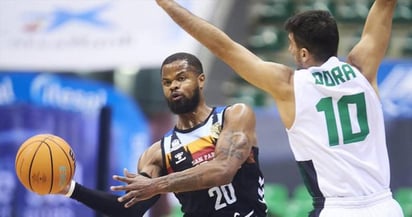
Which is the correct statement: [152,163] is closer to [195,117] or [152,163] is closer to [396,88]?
[195,117]

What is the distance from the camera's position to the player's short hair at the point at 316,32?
4.63 meters

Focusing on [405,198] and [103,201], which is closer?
[103,201]

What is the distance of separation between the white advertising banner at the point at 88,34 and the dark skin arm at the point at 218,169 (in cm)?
669

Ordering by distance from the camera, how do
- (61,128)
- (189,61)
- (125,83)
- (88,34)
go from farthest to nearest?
1. (88,34)
2. (125,83)
3. (61,128)
4. (189,61)

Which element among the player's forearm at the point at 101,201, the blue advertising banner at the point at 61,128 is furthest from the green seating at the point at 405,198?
the player's forearm at the point at 101,201

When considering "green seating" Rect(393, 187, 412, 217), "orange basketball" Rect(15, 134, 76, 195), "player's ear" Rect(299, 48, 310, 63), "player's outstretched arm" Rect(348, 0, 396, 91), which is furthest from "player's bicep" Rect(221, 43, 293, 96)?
"green seating" Rect(393, 187, 412, 217)

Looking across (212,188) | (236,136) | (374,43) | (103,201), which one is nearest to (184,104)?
(236,136)

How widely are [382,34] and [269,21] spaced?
9460mm

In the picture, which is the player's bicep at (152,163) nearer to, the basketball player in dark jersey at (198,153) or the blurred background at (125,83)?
the basketball player in dark jersey at (198,153)

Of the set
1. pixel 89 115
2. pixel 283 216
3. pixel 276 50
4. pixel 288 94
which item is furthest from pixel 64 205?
pixel 276 50

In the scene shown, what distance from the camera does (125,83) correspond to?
12609 mm

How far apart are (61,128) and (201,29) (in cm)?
522

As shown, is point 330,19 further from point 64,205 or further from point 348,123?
point 64,205

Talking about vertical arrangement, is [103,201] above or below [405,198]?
above
